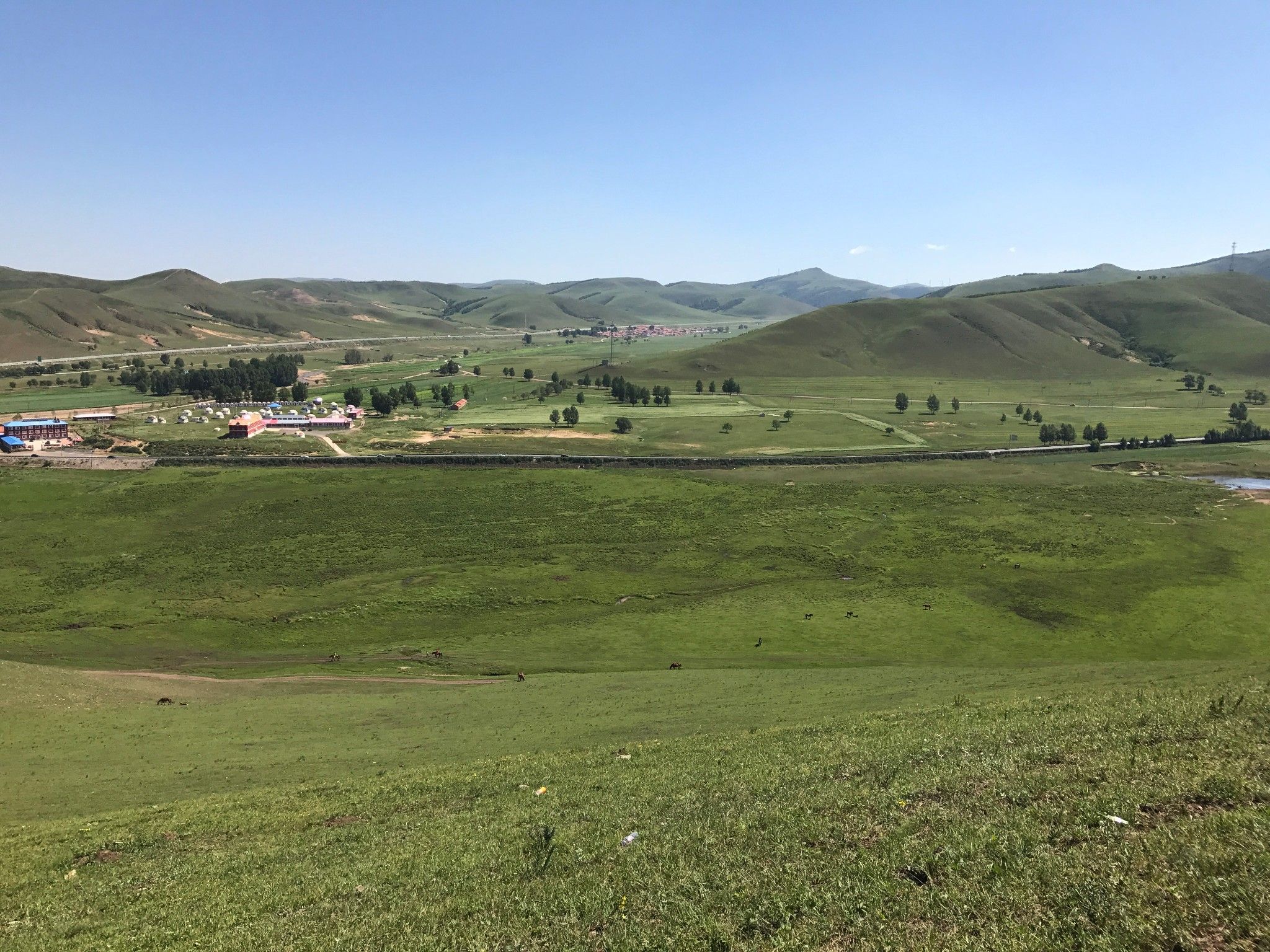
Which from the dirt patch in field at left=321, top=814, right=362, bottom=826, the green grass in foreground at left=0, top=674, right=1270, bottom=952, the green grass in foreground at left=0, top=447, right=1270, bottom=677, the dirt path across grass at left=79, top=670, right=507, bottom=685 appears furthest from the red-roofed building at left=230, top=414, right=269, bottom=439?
the dirt patch in field at left=321, top=814, right=362, bottom=826

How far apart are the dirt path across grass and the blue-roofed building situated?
114983 mm

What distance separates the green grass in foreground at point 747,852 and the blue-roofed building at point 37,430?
148130 millimetres

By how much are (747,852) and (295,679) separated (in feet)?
146

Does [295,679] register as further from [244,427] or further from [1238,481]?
[1238,481]

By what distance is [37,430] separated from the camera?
142m

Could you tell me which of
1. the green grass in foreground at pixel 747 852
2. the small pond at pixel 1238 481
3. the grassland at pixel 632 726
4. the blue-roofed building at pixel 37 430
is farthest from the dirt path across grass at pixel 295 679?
the small pond at pixel 1238 481

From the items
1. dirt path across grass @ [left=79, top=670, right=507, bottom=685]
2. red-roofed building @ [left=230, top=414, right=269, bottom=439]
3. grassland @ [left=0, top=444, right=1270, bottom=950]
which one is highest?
red-roofed building @ [left=230, top=414, right=269, bottom=439]

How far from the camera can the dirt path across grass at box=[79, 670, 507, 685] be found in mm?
53094

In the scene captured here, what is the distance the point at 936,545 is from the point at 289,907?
8592 centimetres

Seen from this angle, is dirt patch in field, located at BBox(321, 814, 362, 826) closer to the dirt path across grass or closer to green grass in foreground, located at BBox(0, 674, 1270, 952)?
green grass in foreground, located at BBox(0, 674, 1270, 952)

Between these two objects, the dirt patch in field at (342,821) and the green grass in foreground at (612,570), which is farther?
the green grass in foreground at (612,570)

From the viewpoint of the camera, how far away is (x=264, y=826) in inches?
1030

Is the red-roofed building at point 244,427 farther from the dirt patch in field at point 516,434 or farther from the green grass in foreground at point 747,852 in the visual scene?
the green grass in foreground at point 747,852

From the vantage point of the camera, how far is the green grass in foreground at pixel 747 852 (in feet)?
49.3
